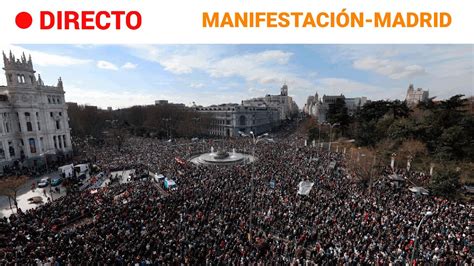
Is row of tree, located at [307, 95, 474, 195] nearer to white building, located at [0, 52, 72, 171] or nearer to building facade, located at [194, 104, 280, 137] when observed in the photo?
building facade, located at [194, 104, 280, 137]

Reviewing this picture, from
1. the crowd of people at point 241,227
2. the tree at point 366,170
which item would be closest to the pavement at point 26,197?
the crowd of people at point 241,227

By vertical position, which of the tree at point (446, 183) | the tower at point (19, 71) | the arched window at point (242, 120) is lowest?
the tree at point (446, 183)

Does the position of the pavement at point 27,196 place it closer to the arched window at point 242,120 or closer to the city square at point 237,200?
the city square at point 237,200

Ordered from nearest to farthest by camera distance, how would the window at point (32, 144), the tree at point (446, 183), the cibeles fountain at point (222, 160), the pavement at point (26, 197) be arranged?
the tree at point (446, 183) → the pavement at point (26, 197) → the cibeles fountain at point (222, 160) → the window at point (32, 144)

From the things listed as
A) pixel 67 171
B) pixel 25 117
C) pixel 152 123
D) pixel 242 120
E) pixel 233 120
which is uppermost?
pixel 25 117

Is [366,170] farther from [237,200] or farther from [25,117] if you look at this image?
[25,117]

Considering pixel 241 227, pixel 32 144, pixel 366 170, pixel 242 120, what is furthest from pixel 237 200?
pixel 242 120

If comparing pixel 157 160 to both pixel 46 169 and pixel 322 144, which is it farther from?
pixel 322 144

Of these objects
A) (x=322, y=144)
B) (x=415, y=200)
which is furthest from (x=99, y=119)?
(x=415, y=200)
